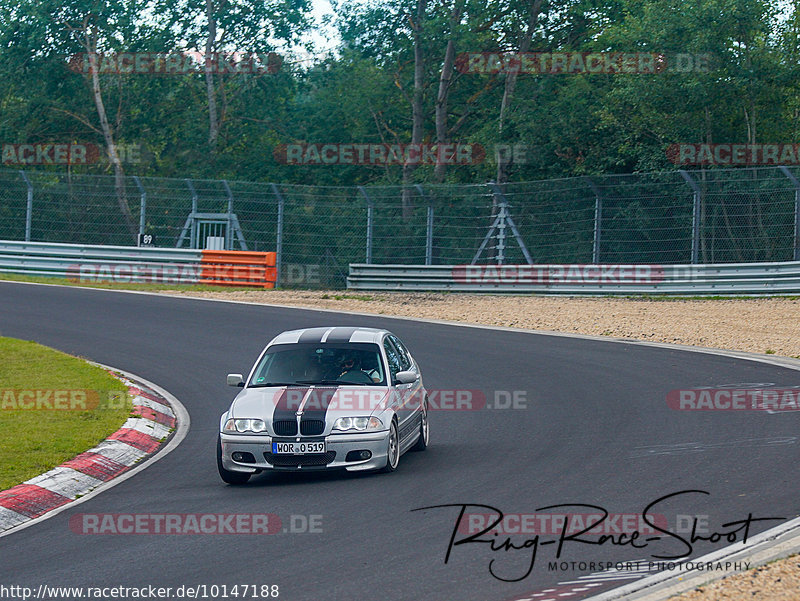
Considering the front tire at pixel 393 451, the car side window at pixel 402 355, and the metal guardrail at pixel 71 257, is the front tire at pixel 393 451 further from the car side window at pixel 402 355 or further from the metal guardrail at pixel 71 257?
the metal guardrail at pixel 71 257

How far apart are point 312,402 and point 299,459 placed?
57cm

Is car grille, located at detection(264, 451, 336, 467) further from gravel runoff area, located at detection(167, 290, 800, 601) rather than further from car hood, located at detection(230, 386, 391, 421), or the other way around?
gravel runoff area, located at detection(167, 290, 800, 601)

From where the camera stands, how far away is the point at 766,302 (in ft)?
75.8

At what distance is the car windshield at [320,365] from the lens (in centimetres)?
1029

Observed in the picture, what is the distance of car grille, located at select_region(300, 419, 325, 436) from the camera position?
30.8 ft

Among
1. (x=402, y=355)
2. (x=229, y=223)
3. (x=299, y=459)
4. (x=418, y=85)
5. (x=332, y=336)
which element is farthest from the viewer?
(x=418, y=85)

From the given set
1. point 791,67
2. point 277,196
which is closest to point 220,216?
point 277,196

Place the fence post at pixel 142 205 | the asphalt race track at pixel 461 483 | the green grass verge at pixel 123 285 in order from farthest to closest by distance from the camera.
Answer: the fence post at pixel 142 205, the green grass verge at pixel 123 285, the asphalt race track at pixel 461 483

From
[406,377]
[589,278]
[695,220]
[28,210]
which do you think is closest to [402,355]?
[406,377]

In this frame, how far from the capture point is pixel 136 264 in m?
28.9

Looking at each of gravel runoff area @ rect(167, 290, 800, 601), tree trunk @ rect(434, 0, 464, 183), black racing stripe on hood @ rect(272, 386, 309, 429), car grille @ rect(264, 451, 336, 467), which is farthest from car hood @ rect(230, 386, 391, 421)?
tree trunk @ rect(434, 0, 464, 183)

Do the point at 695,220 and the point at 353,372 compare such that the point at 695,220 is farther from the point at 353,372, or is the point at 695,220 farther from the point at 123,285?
the point at 353,372

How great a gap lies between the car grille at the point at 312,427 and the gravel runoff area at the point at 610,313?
34.3ft

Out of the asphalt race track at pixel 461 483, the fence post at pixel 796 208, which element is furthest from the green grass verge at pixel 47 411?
the fence post at pixel 796 208
